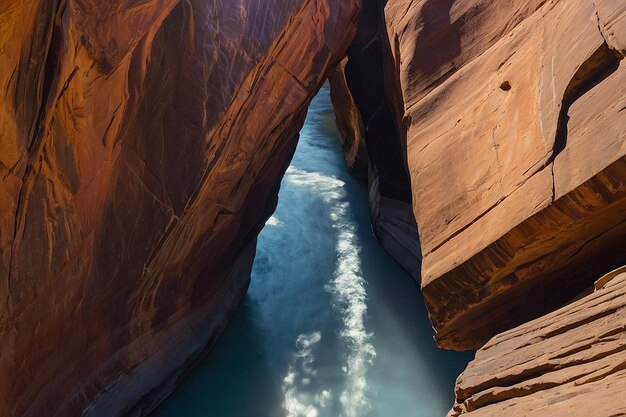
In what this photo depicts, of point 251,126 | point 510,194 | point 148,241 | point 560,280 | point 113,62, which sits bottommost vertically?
point 560,280

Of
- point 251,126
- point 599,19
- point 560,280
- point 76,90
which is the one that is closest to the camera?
point 599,19

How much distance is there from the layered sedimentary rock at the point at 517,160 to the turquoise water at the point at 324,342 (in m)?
3.01

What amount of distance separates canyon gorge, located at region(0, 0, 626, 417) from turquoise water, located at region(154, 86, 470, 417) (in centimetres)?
41

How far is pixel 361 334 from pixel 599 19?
5.93 meters

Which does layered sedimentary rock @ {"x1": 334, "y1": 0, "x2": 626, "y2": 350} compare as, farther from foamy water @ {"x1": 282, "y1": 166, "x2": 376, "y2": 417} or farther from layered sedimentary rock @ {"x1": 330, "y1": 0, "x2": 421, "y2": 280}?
layered sedimentary rock @ {"x1": 330, "y1": 0, "x2": 421, "y2": 280}

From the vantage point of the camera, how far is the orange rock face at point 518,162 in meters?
3.29

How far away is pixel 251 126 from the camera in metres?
7.14

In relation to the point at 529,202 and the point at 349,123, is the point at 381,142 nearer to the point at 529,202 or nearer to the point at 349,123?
the point at 349,123

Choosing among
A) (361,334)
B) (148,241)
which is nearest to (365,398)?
(361,334)

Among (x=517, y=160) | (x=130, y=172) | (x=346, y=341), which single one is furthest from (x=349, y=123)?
(x=517, y=160)

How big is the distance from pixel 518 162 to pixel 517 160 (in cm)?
2

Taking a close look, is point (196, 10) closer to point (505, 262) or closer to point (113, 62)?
point (113, 62)

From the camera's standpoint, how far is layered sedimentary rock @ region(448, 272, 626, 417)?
2670mm

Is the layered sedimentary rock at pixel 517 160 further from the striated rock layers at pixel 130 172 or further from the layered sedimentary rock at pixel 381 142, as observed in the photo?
the layered sedimentary rock at pixel 381 142
